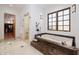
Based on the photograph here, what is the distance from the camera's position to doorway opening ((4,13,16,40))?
8.57ft

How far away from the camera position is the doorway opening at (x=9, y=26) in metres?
2.61

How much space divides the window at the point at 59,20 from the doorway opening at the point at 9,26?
2.86 ft

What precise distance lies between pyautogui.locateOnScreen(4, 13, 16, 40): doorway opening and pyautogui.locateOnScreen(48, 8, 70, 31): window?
871mm

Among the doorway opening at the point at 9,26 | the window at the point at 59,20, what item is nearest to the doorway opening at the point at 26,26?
the doorway opening at the point at 9,26

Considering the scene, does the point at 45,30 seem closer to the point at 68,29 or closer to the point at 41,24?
the point at 41,24

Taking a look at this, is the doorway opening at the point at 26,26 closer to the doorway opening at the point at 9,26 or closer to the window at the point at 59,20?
the doorway opening at the point at 9,26

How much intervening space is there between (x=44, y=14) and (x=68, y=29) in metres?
0.68

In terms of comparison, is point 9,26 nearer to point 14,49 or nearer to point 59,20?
point 14,49

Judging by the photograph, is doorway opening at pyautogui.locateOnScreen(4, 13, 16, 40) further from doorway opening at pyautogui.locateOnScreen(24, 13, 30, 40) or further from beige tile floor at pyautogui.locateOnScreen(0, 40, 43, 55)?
doorway opening at pyautogui.locateOnScreen(24, 13, 30, 40)

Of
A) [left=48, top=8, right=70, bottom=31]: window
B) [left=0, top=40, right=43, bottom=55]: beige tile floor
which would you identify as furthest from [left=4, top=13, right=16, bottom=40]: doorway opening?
[left=48, top=8, right=70, bottom=31]: window
